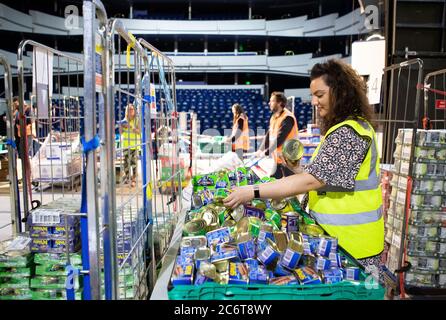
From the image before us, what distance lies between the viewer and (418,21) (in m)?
4.21

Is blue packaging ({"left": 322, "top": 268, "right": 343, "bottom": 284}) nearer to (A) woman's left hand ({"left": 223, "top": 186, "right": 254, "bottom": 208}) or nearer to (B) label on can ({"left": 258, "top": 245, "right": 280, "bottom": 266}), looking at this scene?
(B) label on can ({"left": 258, "top": 245, "right": 280, "bottom": 266})

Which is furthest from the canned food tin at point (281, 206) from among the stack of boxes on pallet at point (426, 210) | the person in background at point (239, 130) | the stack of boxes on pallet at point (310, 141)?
the person in background at point (239, 130)

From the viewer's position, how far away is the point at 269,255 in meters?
1.22

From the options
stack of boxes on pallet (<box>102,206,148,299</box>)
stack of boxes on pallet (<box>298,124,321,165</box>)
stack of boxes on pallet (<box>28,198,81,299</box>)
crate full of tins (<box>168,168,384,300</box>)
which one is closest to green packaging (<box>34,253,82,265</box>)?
stack of boxes on pallet (<box>28,198,81,299</box>)

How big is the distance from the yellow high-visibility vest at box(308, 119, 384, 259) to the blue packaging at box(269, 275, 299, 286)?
0.43 meters

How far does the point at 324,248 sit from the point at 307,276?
0.19 meters

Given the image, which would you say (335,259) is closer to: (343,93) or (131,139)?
(343,93)

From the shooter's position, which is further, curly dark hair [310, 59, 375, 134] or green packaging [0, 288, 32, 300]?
green packaging [0, 288, 32, 300]

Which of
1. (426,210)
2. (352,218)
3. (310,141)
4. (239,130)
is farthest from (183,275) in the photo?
(310,141)

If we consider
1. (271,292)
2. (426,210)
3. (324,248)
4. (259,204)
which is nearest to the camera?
(271,292)

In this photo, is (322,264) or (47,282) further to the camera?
(47,282)

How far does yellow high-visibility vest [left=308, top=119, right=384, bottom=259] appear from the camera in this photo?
4.81 feet
